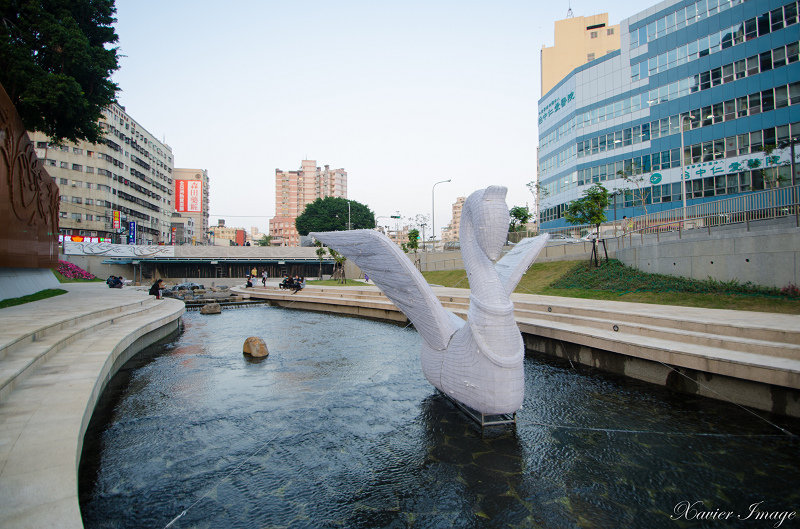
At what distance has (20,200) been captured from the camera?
13438 mm

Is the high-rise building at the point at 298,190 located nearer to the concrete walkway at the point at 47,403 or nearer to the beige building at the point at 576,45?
the beige building at the point at 576,45

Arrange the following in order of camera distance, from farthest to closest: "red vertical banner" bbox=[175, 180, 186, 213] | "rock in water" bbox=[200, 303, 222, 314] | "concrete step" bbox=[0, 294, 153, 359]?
"red vertical banner" bbox=[175, 180, 186, 213]
"rock in water" bbox=[200, 303, 222, 314]
"concrete step" bbox=[0, 294, 153, 359]

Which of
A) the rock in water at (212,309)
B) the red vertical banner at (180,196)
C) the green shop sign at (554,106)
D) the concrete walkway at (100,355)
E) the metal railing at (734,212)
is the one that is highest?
the green shop sign at (554,106)

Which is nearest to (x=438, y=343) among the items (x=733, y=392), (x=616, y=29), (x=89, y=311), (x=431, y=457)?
(x=431, y=457)

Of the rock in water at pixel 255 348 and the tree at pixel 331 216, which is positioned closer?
the rock in water at pixel 255 348

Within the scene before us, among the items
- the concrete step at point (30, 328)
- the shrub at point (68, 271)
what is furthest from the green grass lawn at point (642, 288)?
the shrub at point (68, 271)

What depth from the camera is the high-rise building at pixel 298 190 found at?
12278cm

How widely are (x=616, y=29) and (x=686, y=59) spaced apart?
25674 mm

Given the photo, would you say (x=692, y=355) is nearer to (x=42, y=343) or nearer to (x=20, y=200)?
(x=42, y=343)

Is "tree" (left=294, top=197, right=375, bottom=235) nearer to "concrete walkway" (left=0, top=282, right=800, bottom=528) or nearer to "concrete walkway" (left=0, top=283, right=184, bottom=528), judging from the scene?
"concrete walkway" (left=0, top=282, right=800, bottom=528)

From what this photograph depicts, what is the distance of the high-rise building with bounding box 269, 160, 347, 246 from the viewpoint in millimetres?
122775

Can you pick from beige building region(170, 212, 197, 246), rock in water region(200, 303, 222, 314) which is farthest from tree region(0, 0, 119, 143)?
beige building region(170, 212, 197, 246)

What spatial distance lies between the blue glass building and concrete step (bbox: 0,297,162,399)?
31606mm

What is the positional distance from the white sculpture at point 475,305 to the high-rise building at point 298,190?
118m
